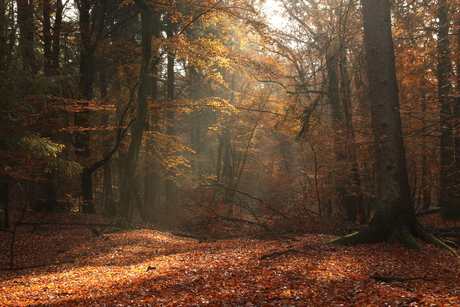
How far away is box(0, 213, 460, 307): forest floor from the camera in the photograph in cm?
423

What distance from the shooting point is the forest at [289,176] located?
17.3 feet

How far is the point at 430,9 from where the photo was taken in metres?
11.0

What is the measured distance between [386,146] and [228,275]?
4.14 meters

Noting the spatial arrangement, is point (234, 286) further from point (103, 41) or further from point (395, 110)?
point (103, 41)

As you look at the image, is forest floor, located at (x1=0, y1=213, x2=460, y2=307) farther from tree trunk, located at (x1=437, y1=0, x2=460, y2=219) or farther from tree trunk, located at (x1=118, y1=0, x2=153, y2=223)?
tree trunk, located at (x1=437, y1=0, x2=460, y2=219)

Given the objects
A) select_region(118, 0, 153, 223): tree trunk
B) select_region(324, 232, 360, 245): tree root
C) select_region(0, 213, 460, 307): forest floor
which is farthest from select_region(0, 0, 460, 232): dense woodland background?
select_region(0, 213, 460, 307): forest floor

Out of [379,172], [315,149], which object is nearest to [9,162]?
[379,172]

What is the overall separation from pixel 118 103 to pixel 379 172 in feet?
37.6

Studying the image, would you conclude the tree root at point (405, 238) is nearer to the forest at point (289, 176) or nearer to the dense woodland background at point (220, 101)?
the forest at point (289, 176)

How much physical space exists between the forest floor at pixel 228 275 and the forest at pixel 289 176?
0.04 meters

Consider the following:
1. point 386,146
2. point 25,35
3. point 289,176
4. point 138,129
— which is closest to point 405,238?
point 386,146

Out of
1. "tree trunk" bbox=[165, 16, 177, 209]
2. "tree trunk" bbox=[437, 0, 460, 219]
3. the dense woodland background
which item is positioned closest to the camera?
the dense woodland background

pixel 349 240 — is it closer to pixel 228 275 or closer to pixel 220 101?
pixel 228 275

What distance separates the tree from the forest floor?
37 cm
